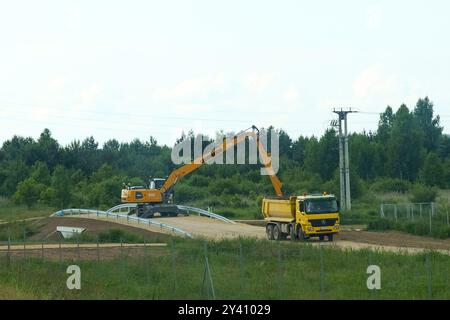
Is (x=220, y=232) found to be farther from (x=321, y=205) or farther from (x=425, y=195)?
(x=425, y=195)

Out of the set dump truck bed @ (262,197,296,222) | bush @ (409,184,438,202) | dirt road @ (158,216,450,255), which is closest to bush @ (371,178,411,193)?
bush @ (409,184,438,202)

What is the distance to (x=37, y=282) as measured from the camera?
25.4 meters

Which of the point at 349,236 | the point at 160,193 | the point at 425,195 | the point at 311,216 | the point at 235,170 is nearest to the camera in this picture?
the point at 311,216

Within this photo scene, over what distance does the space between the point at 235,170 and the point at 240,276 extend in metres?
79.3

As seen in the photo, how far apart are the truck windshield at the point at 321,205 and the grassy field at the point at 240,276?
8.11 m

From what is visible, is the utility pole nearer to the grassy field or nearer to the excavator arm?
the excavator arm

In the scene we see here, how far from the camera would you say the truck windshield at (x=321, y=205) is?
143 feet

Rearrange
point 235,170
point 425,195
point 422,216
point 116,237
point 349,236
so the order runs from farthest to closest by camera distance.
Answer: point 235,170 < point 425,195 < point 422,216 < point 116,237 < point 349,236

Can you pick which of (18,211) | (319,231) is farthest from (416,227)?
(18,211)

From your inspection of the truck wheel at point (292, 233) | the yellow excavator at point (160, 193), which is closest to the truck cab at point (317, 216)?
the truck wheel at point (292, 233)

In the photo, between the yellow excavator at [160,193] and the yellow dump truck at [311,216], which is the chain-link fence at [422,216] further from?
the yellow excavator at [160,193]

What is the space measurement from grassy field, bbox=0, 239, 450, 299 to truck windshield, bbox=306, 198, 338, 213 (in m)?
8.11

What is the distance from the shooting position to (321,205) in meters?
43.8
